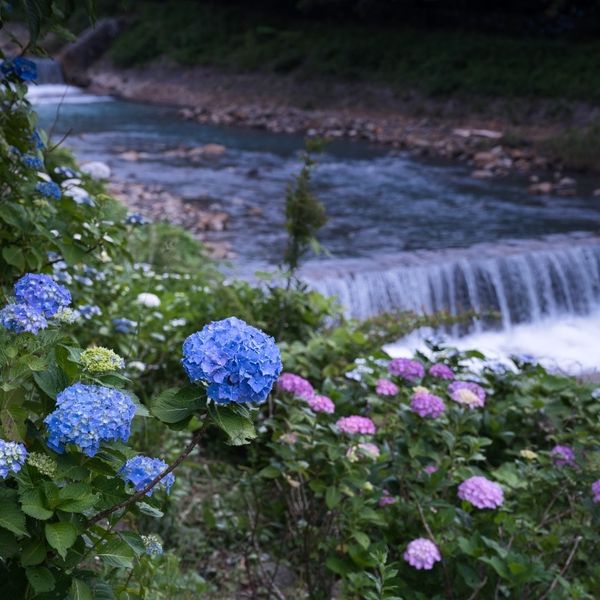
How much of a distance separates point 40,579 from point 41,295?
501mm

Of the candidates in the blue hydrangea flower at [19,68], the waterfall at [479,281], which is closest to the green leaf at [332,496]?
the blue hydrangea flower at [19,68]

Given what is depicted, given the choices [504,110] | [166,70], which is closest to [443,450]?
[504,110]

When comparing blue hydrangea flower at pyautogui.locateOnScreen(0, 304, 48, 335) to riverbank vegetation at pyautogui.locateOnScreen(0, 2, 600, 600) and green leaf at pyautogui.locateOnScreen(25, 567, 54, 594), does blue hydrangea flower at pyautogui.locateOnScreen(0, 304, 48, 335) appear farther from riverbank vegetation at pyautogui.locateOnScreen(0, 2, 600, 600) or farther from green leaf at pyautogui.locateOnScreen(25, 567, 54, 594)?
green leaf at pyautogui.locateOnScreen(25, 567, 54, 594)

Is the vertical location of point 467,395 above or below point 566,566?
above

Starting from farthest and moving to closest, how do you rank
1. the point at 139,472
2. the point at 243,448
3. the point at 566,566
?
1. the point at 243,448
2. the point at 566,566
3. the point at 139,472

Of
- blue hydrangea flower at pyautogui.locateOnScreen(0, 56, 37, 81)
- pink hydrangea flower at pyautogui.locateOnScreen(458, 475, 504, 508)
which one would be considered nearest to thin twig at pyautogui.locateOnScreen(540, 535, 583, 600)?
pink hydrangea flower at pyautogui.locateOnScreen(458, 475, 504, 508)

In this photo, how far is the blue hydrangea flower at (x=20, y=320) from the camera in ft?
4.72

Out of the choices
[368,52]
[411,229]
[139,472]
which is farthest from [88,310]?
[368,52]

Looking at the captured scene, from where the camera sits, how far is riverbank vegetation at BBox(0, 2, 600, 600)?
1.27 m

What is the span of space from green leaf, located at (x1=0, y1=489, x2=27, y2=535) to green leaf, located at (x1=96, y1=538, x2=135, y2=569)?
160 millimetres

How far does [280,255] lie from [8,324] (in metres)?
6.43

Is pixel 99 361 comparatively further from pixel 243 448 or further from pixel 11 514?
pixel 243 448

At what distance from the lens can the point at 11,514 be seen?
1227 millimetres

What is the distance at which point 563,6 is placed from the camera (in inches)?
733
